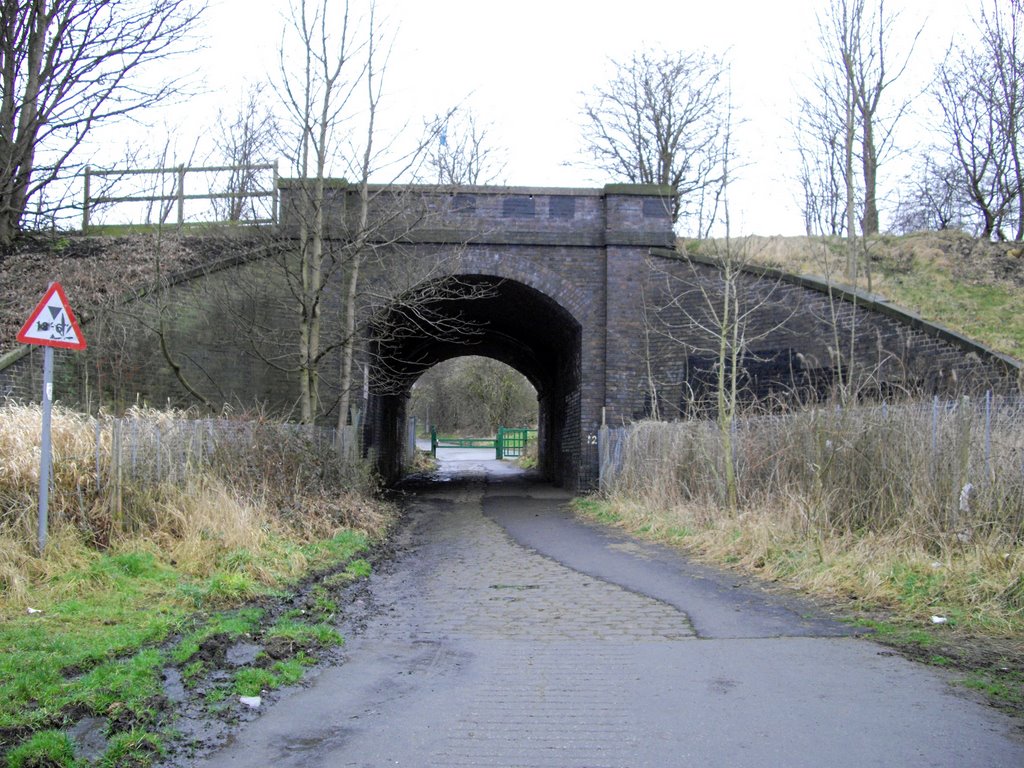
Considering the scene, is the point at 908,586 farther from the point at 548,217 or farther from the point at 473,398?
the point at 473,398

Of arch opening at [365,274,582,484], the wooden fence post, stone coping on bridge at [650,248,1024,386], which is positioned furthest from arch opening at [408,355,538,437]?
stone coping on bridge at [650,248,1024,386]

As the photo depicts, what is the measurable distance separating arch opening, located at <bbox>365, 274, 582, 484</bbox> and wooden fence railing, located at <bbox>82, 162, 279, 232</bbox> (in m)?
3.28

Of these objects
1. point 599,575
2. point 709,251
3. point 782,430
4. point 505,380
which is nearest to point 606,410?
point 709,251

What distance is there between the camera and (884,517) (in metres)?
9.34

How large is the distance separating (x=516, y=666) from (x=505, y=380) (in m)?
55.8

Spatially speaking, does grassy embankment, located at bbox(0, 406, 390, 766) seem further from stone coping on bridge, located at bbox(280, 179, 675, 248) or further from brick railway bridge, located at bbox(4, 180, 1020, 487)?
stone coping on bridge, located at bbox(280, 179, 675, 248)

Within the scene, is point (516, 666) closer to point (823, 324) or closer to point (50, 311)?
point (50, 311)

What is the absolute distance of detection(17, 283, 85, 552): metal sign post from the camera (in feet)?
25.6

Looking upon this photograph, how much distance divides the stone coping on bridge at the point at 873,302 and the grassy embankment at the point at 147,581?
8417 millimetres

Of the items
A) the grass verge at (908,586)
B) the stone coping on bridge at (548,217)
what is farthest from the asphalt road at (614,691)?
the stone coping on bridge at (548,217)

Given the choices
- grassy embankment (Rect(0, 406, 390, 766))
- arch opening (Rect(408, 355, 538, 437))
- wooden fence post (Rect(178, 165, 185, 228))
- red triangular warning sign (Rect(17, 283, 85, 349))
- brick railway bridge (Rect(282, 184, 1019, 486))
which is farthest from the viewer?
arch opening (Rect(408, 355, 538, 437))

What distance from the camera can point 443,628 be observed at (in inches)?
283

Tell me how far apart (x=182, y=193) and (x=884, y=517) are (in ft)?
57.7

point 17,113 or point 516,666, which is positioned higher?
point 17,113
